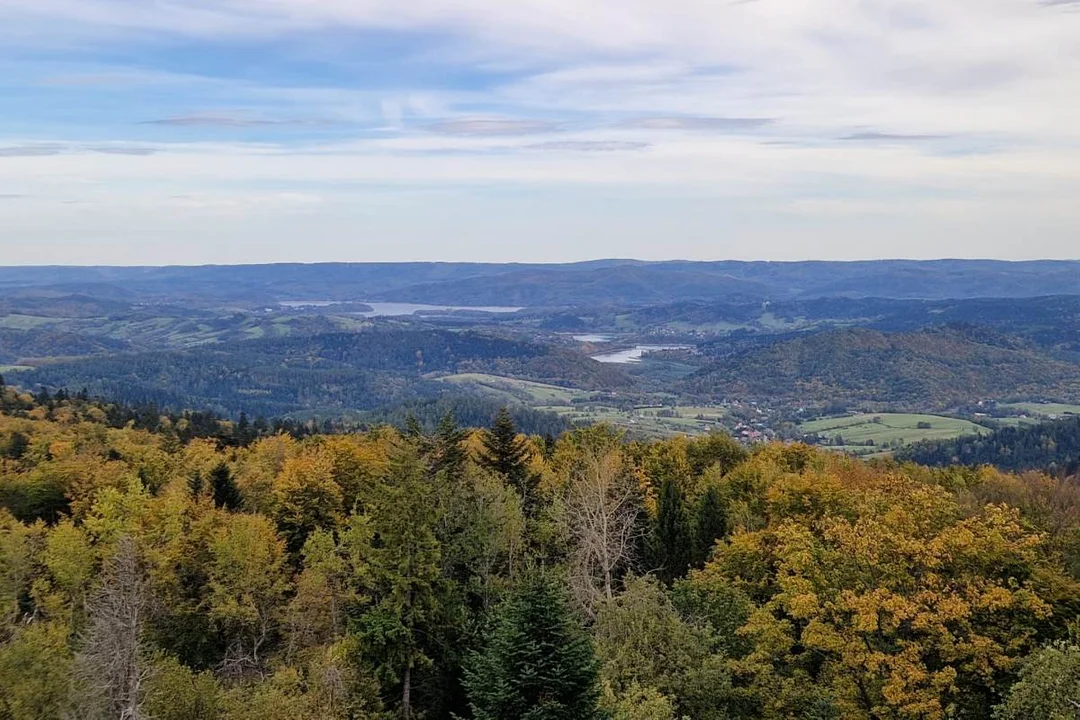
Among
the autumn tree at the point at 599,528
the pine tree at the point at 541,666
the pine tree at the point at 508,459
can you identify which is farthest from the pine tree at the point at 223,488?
the pine tree at the point at 541,666

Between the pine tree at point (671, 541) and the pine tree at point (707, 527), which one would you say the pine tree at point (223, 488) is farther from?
the pine tree at point (707, 527)

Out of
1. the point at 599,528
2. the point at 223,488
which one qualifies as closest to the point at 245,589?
the point at 223,488

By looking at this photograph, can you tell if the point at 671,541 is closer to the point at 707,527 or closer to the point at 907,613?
the point at 707,527

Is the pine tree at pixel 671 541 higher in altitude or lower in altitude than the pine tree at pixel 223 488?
lower

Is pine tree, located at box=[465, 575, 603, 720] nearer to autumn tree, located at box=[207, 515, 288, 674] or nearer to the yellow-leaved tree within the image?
the yellow-leaved tree

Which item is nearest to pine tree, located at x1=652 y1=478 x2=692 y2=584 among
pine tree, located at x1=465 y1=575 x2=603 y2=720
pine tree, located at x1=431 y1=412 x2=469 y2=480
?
pine tree, located at x1=431 y1=412 x2=469 y2=480
